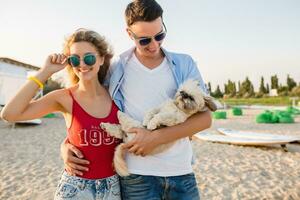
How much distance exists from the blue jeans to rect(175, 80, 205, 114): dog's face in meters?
0.48

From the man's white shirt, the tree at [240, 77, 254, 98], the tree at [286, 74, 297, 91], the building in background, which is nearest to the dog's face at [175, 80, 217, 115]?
the man's white shirt

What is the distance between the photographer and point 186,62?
238 centimetres

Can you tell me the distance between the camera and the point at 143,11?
212 cm

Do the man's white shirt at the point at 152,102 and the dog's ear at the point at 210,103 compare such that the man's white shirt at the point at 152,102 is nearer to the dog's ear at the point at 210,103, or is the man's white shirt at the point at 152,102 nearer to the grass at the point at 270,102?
the dog's ear at the point at 210,103

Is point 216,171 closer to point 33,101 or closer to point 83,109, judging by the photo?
point 83,109

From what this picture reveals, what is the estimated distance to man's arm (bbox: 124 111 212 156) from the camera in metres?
2.09

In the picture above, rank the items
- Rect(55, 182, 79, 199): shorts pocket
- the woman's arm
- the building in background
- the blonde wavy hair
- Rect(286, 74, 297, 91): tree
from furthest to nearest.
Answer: Rect(286, 74, 297, 91): tree
the building in background
the blonde wavy hair
the woman's arm
Rect(55, 182, 79, 199): shorts pocket

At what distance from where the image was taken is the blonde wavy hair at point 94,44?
230 cm

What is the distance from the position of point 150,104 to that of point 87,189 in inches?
28.0

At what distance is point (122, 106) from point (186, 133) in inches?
19.4

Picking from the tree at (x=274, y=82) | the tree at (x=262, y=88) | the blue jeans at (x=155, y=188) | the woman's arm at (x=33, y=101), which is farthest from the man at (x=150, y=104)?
the tree at (x=274, y=82)

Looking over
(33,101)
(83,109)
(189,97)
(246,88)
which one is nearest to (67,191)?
(83,109)

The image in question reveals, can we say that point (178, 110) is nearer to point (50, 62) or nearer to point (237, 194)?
point (50, 62)

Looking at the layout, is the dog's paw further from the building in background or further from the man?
the building in background
